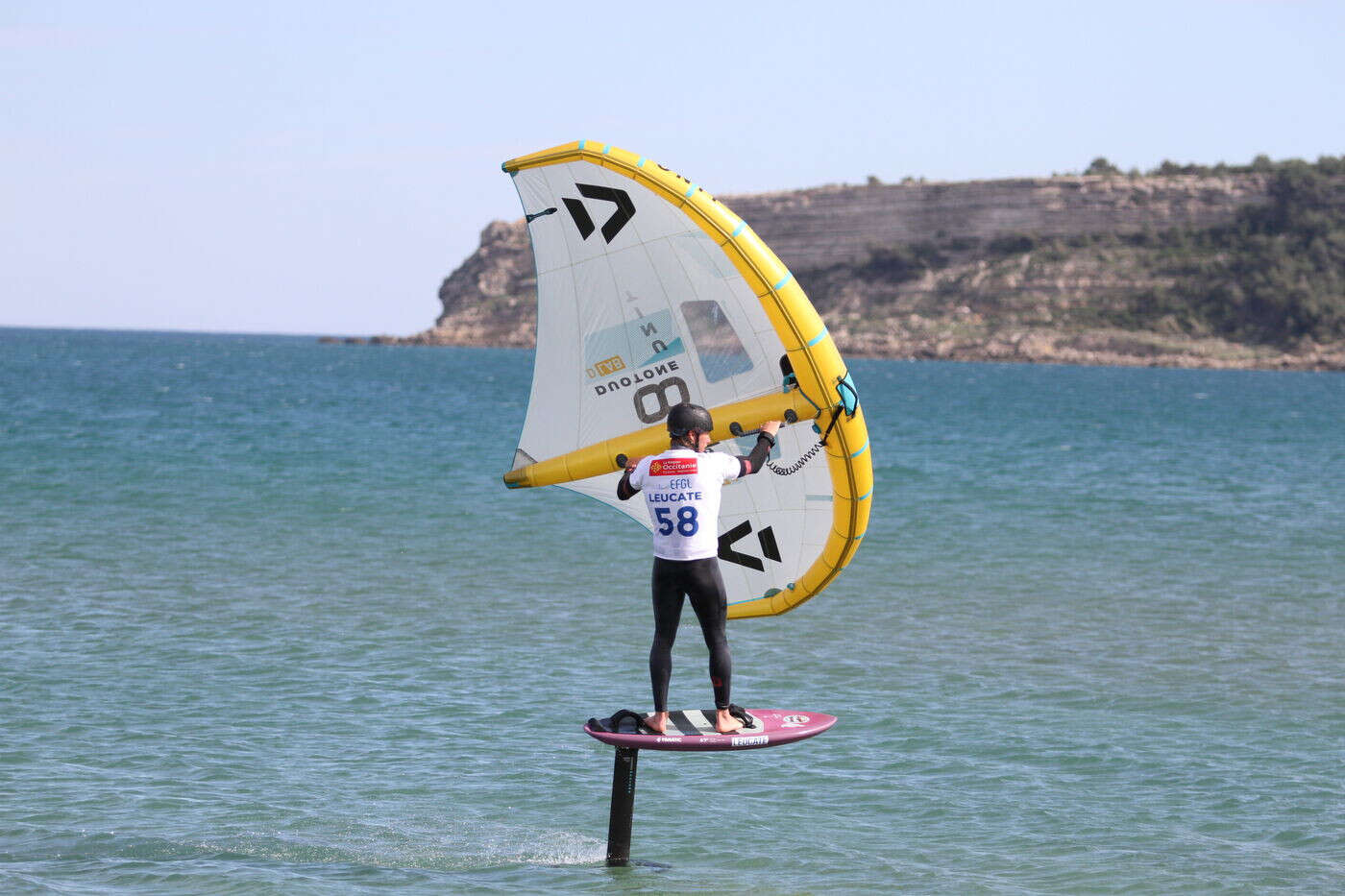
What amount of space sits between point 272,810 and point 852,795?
16.4 ft

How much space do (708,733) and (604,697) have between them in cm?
695

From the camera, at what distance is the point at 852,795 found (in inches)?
525

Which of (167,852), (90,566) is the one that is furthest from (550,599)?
(167,852)

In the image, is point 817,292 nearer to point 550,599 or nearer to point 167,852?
point 550,599

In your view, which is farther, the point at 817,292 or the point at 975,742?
the point at 817,292

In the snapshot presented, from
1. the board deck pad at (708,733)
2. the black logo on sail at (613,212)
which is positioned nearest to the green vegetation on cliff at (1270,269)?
the black logo on sail at (613,212)

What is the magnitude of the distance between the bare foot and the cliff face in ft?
459

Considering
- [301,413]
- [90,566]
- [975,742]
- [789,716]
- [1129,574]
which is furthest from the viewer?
[301,413]

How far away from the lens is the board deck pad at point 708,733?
9438 millimetres

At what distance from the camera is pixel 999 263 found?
155 metres

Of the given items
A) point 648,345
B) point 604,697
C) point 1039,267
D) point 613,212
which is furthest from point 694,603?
point 1039,267

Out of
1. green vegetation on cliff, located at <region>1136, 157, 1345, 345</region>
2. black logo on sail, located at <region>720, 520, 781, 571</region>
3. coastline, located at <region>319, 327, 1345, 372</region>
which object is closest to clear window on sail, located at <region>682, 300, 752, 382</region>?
Result: black logo on sail, located at <region>720, 520, 781, 571</region>

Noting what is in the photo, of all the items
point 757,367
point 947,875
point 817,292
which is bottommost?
point 947,875

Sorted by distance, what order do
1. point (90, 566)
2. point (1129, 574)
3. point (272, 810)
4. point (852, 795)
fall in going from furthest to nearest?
1. point (1129, 574)
2. point (90, 566)
3. point (852, 795)
4. point (272, 810)
